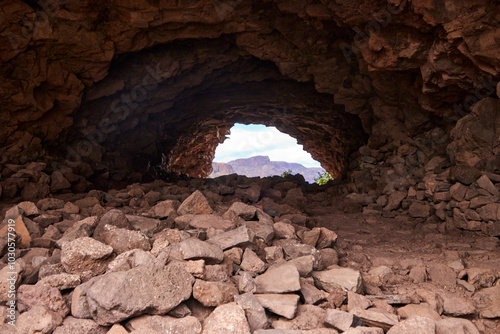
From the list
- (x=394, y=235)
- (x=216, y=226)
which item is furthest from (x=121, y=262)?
(x=394, y=235)

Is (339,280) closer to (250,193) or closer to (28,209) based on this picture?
(250,193)

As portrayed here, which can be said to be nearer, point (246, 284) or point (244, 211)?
point (246, 284)

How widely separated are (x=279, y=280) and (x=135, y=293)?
1.09 metres

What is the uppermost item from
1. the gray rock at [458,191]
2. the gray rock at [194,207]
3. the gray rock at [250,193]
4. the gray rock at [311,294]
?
the gray rock at [458,191]

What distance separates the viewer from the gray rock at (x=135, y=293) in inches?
79.4

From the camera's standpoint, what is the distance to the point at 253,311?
214 cm

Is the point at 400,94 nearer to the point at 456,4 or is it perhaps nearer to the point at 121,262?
the point at 456,4

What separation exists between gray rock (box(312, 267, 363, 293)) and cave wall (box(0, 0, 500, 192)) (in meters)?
3.20

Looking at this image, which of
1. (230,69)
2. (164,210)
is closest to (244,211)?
(164,210)

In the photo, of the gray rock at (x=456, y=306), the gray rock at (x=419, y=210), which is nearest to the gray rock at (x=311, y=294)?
the gray rock at (x=456, y=306)

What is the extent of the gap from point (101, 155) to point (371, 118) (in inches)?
262

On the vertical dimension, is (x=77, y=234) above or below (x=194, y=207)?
below

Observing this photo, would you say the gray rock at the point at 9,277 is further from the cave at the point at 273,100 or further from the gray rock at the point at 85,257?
the gray rock at the point at 85,257

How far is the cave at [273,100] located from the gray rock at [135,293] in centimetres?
2
